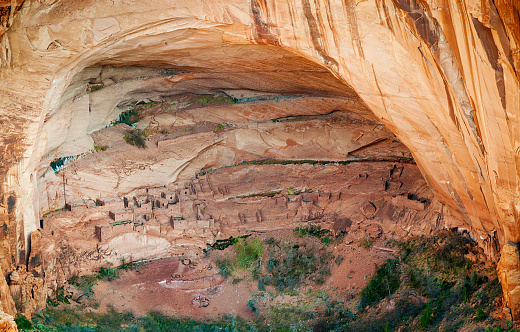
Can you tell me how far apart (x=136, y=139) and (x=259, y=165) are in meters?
3.81

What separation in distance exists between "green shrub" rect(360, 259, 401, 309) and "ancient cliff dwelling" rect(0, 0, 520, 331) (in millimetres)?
58

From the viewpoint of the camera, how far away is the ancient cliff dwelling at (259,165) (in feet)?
35.6

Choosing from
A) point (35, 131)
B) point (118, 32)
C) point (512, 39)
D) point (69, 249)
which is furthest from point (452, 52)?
point (69, 249)

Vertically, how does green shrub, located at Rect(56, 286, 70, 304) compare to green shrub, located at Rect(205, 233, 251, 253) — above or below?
above

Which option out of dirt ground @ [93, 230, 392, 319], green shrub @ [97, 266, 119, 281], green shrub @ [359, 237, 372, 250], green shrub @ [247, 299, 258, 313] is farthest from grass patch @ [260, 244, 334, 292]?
green shrub @ [97, 266, 119, 281]

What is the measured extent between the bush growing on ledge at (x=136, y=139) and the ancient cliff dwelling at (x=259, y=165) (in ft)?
0.10

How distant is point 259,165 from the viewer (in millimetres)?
17797

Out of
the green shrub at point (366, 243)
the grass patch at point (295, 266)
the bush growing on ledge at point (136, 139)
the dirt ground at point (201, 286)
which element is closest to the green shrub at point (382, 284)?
the dirt ground at point (201, 286)

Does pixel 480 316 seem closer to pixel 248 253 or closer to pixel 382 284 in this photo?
pixel 382 284

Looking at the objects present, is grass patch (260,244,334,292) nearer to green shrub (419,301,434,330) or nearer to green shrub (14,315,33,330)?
green shrub (419,301,434,330)

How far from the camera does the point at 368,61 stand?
11.2 m

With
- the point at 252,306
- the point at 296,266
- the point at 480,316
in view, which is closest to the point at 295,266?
the point at 296,266

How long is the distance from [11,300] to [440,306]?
978cm

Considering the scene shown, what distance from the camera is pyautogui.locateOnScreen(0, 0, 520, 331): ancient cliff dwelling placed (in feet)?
35.6
